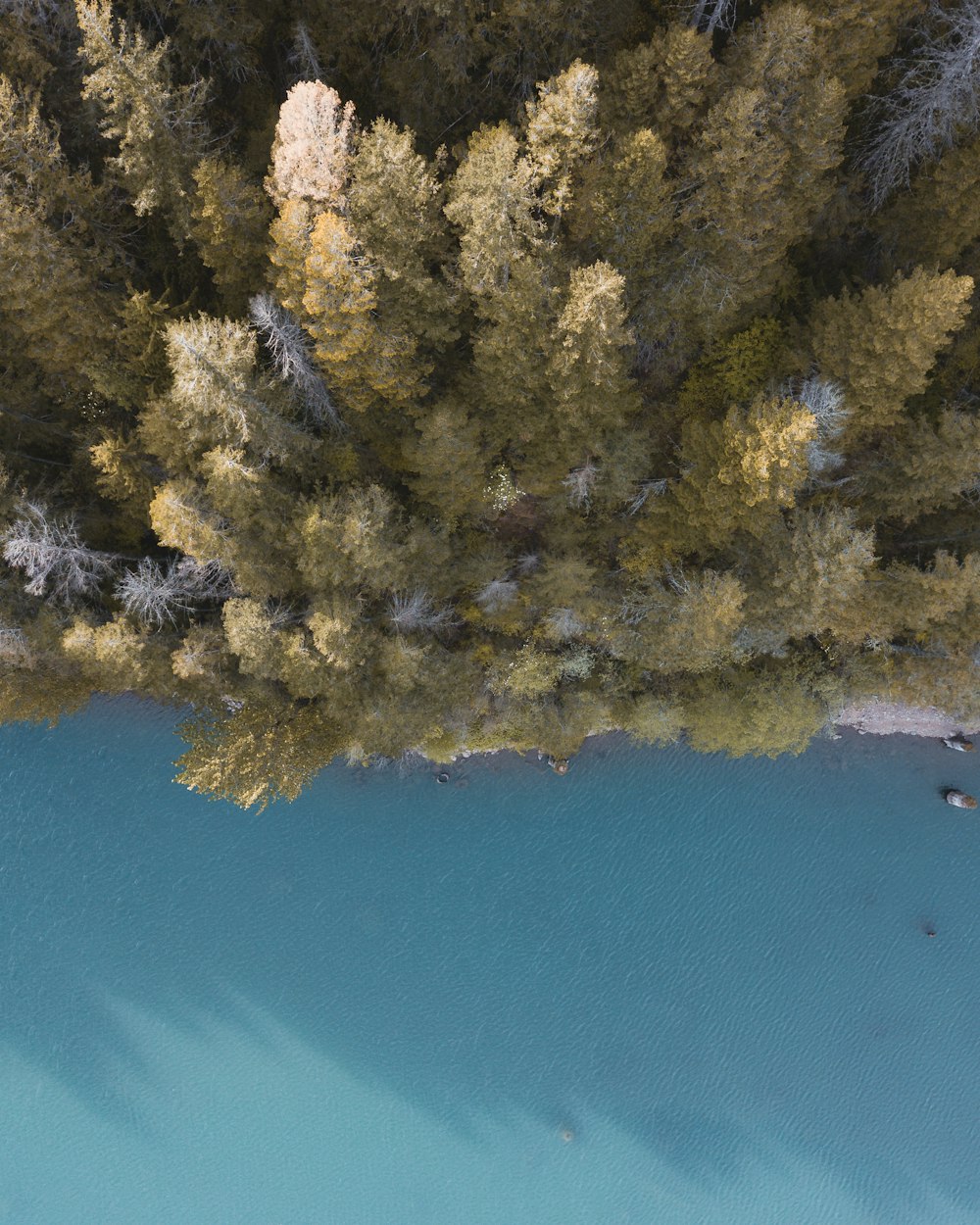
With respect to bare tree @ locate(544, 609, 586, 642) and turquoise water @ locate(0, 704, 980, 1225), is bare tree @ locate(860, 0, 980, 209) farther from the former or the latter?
turquoise water @ locate(0, 704, 980, 1225)

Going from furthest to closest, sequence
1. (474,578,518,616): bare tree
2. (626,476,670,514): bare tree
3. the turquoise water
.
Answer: the turquoise water < (474,578,518,616): bare tree < (626,476,670,514): bare tree

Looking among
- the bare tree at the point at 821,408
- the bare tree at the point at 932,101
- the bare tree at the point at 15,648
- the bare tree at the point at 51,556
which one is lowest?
the bare tree at the point at 15,648

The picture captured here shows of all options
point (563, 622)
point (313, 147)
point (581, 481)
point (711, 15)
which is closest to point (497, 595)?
point (563, 622)

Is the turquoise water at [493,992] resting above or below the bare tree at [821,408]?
below

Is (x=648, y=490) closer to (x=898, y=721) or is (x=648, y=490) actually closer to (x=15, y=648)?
(x=898, y=721)

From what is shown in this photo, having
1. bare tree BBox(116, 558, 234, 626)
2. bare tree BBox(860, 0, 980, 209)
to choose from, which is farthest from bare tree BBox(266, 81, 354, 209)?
bare tree BBox(860, 0, 980, 209)

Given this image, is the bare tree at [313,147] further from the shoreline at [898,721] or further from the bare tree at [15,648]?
the shoreline at [898,721]

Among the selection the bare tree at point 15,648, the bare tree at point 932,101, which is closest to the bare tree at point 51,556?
the bare tree at point 15,648
